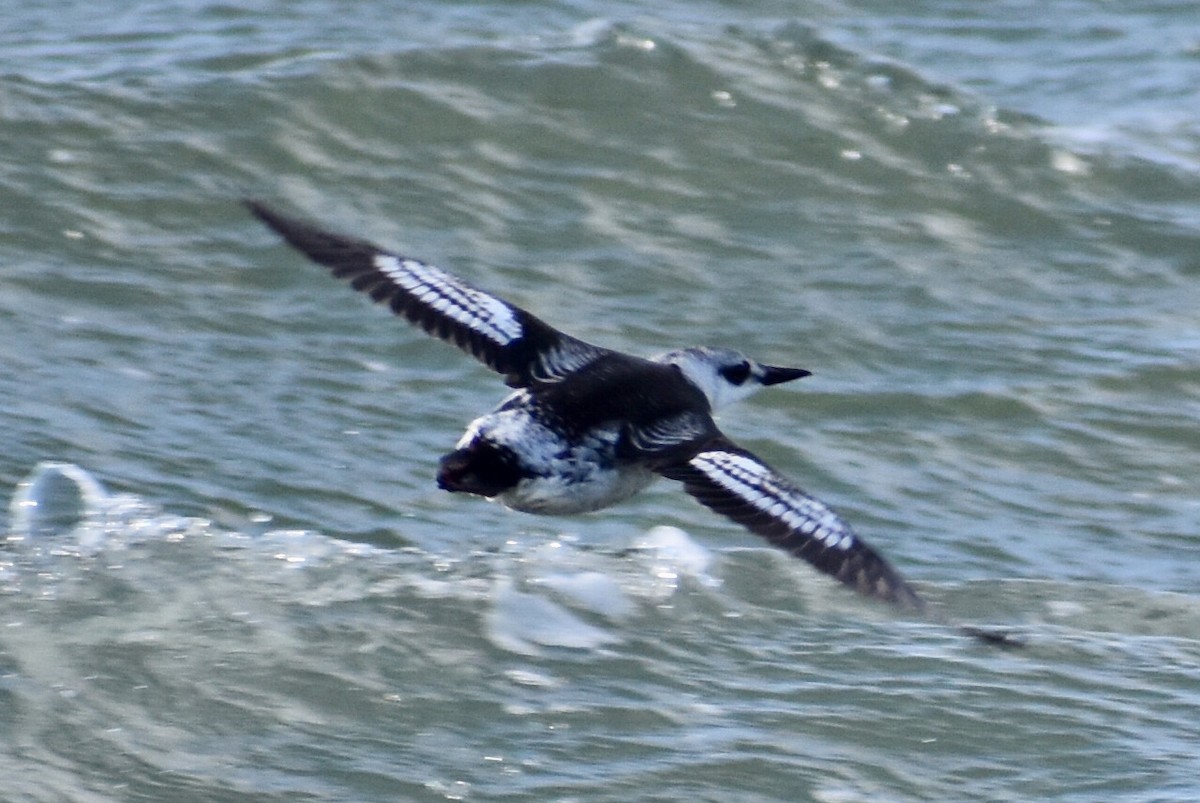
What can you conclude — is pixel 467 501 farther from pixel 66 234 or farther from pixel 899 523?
pixel 66 234

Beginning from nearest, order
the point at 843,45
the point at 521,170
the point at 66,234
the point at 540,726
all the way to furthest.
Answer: the point at 540,726, the point at 66,234, the point at 521,170, the point at 843,45

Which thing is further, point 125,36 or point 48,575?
point 125,36

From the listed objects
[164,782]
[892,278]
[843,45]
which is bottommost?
[164,782]

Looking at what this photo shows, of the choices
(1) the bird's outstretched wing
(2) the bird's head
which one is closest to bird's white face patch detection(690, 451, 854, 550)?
(1) the bird's outstretched wing

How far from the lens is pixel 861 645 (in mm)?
6137

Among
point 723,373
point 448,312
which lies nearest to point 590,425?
point 448,312

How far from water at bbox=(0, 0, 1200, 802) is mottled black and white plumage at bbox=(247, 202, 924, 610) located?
22.1 inches

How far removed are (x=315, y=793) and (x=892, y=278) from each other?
5461 mm

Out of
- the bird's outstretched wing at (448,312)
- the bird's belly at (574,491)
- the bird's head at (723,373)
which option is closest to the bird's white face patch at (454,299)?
the bird's outstretched wing at (448,312)

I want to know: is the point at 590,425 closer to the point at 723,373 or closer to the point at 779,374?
the point at 723,373

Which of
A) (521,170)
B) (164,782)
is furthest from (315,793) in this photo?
(521,170)

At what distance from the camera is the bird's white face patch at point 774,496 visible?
530 cm

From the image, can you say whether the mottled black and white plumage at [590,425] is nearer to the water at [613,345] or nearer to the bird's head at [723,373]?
the bird's head at [723,373]

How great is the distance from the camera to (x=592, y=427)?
5.78m
